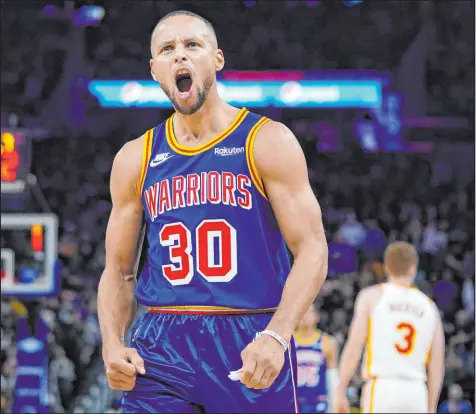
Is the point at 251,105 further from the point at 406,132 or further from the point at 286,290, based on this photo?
the point at 286,290

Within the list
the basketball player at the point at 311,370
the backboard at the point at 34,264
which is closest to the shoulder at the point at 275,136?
the basketball player at the point at 311,370

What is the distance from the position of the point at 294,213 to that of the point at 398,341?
3.32m

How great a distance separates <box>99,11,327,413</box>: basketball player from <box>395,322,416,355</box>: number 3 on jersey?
10.2ft

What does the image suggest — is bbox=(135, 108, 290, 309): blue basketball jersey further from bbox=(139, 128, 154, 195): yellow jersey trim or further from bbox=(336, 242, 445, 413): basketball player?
bbox=(336, 242, 445, 413): basketball player

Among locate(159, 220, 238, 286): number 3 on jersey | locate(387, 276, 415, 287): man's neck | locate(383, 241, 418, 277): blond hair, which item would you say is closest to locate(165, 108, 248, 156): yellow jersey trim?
locate(159, 220, 238, 286): number 3 on jersey

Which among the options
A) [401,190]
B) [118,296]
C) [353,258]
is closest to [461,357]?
[353,258]

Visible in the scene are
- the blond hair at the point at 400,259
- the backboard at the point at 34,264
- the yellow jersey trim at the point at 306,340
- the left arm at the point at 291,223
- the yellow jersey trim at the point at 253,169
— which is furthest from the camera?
the backboard at the point at 34,264

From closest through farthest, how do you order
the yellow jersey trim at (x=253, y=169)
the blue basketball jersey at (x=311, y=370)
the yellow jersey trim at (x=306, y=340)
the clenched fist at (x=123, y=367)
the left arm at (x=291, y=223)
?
the left arm at (x=291, y=223)
the clenched fist at (x=123, y=367)
the yellow jersey trim at (x=253, y=169)
the blue basketball jersey at (x=311, y=370)
the yellow jersey trim at (x=306, y=340)

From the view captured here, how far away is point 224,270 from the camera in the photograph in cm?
320

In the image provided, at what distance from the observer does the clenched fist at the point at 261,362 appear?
2.90 metres

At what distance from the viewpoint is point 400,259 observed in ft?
20.3

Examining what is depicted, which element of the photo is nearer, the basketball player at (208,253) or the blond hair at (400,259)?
the basketball player at (208,253)

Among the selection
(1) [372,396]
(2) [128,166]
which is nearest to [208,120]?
(2) [128,166]

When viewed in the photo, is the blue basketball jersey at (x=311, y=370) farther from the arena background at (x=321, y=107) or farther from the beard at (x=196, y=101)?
the arena background at (x=321, y=107)
